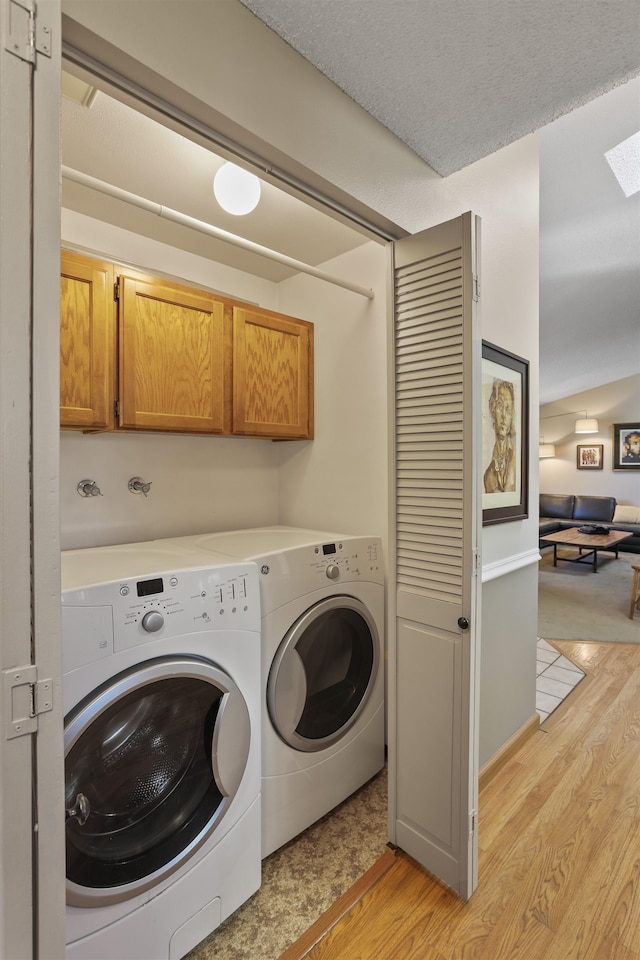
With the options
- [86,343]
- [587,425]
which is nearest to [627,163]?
[86,343]

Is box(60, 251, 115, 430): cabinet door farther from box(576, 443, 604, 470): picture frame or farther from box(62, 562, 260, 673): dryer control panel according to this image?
box(576, 443, 604, 470): picture frame

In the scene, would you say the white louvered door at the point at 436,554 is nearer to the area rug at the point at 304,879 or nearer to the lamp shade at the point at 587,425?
the area rug at the point at 304,879

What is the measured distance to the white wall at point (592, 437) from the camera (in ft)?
25.0

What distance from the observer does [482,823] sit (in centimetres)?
176

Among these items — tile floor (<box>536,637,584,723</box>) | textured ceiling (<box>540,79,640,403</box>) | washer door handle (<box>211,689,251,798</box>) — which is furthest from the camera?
tile floor (<box>536,637,584,723</box>)

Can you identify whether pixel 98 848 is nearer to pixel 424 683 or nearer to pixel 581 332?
pixel 424 683

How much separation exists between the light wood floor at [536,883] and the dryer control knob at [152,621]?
1.00m

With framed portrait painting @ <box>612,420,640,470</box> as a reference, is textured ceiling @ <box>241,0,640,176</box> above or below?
above

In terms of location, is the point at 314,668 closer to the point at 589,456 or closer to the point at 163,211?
the point at 163,211

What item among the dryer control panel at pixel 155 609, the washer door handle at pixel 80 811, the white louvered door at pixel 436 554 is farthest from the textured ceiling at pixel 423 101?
the washer door handle at pixel 80 811

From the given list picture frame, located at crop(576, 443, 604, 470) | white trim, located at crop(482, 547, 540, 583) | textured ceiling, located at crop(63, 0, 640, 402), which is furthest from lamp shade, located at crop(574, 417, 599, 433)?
white trim, located at crop(482, 547, 540, 583)

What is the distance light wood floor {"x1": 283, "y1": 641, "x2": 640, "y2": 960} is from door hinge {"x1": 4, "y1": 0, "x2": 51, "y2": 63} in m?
2.04

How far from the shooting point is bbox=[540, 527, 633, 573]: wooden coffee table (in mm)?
5629

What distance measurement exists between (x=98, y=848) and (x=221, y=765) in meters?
0.32
